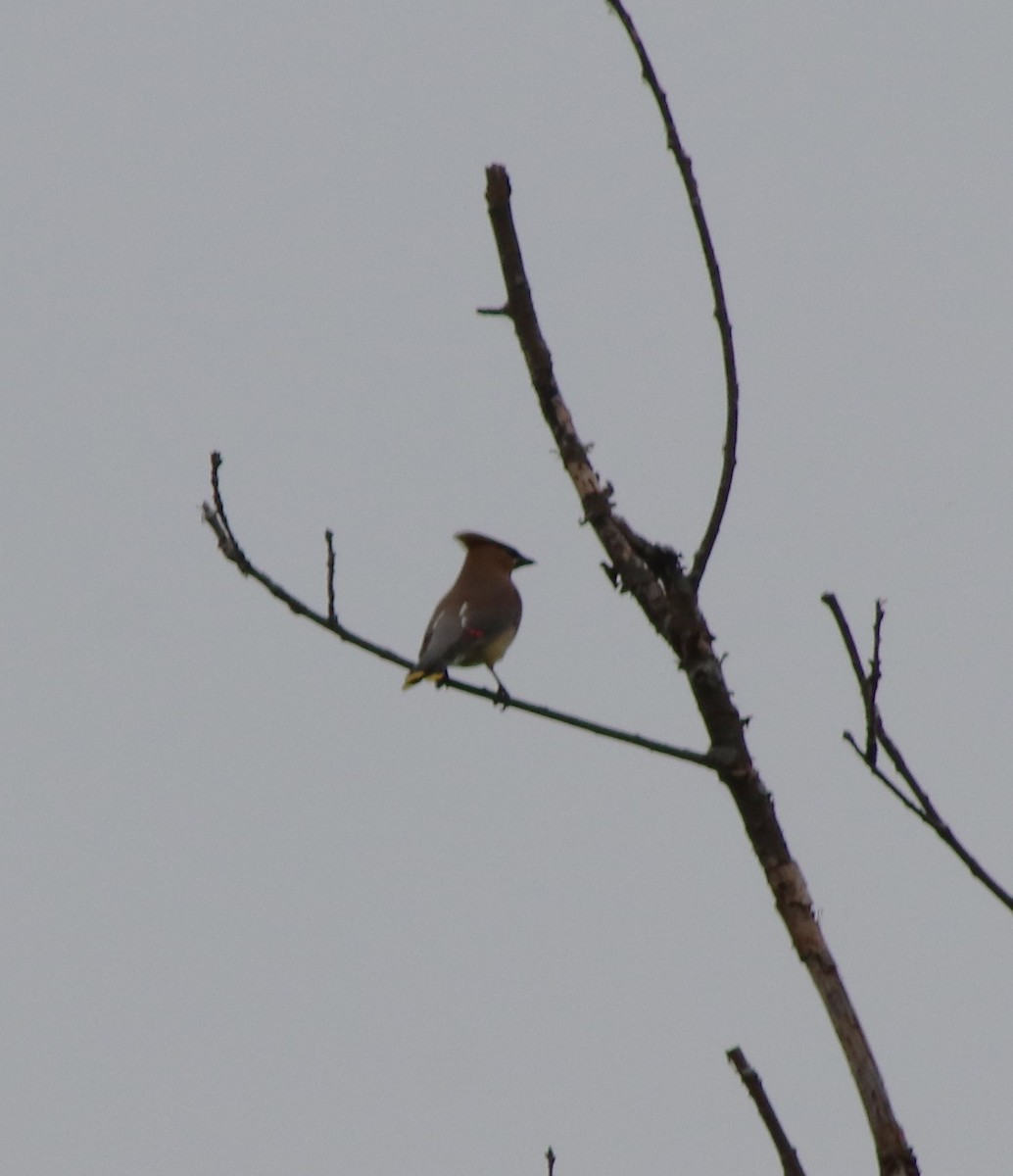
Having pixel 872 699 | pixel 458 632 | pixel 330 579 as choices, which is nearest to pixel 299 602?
pixel 330 579

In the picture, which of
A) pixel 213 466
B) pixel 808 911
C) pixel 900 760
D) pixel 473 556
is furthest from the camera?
pixel 473 556

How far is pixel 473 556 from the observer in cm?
779

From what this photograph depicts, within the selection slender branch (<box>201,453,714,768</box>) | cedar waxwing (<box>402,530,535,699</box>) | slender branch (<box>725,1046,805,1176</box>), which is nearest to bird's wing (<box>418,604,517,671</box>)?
cedar waxwing (<box>402,530,535,699</box>)

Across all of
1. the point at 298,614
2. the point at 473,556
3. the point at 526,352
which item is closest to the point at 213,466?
the point at 298,614

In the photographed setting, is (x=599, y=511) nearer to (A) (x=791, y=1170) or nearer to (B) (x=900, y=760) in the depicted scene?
(B) (x=900, y=760)

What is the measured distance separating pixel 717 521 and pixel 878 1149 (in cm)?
109

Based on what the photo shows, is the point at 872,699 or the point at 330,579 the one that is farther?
the point at 330,579

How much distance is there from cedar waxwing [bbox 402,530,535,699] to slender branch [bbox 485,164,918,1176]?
2849mm

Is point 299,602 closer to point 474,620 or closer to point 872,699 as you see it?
point 872,699

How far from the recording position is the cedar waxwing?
676 cm

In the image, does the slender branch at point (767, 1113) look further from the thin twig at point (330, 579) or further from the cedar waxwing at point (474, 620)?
the cedar waxwing at point (474, 620)

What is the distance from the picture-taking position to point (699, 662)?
3154 mm

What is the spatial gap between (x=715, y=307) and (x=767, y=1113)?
4.37ft

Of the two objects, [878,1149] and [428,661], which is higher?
[428,661]
